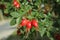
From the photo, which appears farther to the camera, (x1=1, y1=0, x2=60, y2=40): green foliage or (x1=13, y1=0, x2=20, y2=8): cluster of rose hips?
(x1=13, y1=0, x2=20, y2=8): cluster of rose hips

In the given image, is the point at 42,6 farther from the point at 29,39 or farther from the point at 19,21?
the point at 19,21

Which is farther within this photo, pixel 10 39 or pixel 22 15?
pixel 10 39

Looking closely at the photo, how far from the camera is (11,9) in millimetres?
2781

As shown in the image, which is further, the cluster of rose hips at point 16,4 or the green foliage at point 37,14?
the cluster of rose hips at point 16,4

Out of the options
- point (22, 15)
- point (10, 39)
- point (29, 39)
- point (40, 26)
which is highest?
point (22, 15)

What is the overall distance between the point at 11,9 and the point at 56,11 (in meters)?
0.58

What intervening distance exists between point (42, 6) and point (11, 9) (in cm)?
→ 38

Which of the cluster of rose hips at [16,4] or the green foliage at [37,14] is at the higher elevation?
the cluster of rose hips at [16,4]

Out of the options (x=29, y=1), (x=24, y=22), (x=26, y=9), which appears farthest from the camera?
(x=29, y=1)

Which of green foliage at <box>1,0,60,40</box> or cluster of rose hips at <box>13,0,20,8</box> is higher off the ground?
cluster of rose hips at <box>13,0,20,8</box>

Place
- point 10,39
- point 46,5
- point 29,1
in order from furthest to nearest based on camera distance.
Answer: point 10,39 < point 46,5 < point 29,1

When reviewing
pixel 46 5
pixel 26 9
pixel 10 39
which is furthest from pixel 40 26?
pixel 10 39

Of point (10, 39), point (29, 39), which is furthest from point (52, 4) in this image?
point (10, 39)

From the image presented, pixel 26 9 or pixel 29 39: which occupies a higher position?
pixel 26 9
